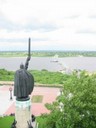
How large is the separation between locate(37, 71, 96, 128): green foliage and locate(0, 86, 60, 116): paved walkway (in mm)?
6832

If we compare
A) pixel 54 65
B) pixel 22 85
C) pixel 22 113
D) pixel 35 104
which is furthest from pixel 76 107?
pixel 54 65

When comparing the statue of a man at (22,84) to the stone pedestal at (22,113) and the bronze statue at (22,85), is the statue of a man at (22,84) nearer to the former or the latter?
the bronze statue at (22,85)

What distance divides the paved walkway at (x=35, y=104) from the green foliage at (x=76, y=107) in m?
6.83

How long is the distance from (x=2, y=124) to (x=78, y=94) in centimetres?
614

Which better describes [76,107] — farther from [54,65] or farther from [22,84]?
[54,65]

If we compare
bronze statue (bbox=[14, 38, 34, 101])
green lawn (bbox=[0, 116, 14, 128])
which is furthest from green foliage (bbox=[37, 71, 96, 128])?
green lawn (bbox=[0, 116, 14, 128])

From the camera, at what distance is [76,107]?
11906 millimetres

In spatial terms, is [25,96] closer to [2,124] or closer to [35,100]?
[2,124]

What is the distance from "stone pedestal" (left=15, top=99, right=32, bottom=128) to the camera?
1221 cm

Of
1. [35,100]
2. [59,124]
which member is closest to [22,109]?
[59,124]

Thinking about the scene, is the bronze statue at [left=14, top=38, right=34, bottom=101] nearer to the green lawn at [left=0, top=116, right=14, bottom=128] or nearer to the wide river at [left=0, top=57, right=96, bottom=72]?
the green lawn at [left=0, top=116, right=14, bottom=128]

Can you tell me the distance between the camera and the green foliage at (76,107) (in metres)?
11.8

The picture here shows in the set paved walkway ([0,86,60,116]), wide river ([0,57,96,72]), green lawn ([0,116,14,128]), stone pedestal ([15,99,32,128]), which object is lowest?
wide river ([0,57,96,72])

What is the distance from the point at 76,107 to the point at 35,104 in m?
A: 10.3
